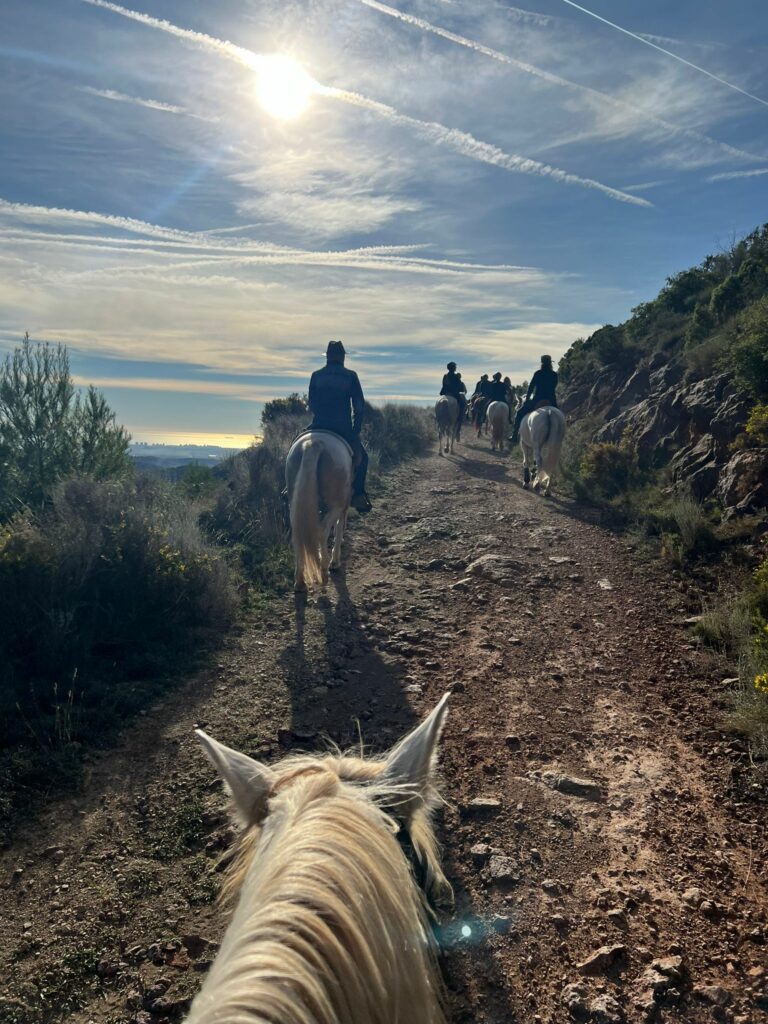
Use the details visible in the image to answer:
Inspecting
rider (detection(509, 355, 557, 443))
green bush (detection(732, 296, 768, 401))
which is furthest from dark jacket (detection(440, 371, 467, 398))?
green bush (detection(732, 296, 768, 401))

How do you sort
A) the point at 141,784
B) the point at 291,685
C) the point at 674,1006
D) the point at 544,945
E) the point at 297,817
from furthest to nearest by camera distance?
the point at 291,685 < the point at 141,784 < the point at 544,945 < the point at 674,1006 < the point at 297,817

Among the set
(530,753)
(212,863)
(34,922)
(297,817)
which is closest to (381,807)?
(297,817)

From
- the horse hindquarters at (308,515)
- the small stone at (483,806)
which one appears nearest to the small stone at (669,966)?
the small stone at (483,806)

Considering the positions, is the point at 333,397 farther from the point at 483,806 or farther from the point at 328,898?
the point at 328,898

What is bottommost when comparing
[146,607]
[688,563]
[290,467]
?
[146,607]

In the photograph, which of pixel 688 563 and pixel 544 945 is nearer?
pixel 544 945

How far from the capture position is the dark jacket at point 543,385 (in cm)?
1238

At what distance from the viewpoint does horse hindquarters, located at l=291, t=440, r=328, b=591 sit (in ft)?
20.9

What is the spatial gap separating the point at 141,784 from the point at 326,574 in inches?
134

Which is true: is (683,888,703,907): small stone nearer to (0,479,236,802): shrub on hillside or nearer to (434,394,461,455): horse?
(0,479,236,802): shrub on hillside

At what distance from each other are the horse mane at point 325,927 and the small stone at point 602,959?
1305mm

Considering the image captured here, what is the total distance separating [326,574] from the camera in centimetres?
678

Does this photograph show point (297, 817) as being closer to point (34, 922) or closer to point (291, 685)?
point (34, 922)

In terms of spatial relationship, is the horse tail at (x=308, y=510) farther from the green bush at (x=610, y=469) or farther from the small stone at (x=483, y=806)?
the green bush at (x=610, y=469)
